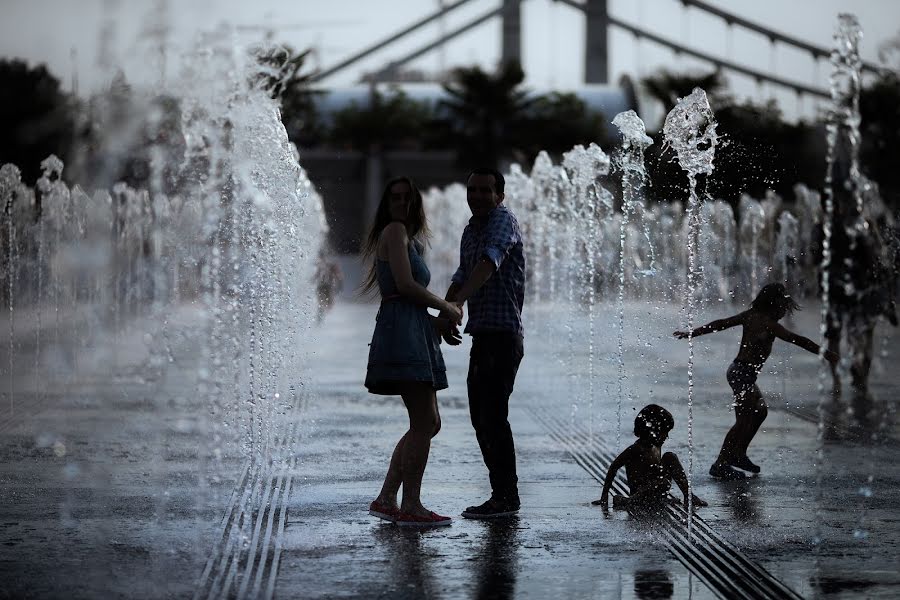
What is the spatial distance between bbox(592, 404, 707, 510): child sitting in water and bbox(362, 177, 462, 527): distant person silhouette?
0.85 m

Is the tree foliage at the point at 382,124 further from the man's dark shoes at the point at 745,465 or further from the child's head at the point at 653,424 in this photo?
the child's head at the point at 653,424

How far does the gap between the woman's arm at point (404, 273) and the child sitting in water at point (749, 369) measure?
1948mm

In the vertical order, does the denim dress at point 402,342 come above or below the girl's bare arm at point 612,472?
above

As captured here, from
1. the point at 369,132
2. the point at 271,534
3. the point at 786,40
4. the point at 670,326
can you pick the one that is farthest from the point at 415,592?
the point at 786,40

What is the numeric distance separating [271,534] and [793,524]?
2.06 m

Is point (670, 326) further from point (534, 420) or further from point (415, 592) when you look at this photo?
point (415, 592)

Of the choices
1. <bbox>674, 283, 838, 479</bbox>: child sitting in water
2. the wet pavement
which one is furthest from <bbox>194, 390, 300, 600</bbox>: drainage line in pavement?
<bbox>674, 283, 838, 479</bbox>: child sitting in water

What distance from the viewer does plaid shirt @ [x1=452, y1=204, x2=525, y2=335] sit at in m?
6.07

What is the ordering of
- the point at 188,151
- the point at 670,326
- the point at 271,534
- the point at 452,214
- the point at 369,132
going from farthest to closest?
Result: the point at 369,132, the point at 188,151, the point at 452,214, the point at 670,326, the point at 271,534

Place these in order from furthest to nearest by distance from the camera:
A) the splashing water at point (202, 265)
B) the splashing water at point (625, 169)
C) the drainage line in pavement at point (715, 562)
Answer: the splashing water at point (202, 265)
the splashing water at point (625, 169)
the drainage line in pavement at point (715, 562)

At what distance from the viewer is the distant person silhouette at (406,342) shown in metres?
5.80

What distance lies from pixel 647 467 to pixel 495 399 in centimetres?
76

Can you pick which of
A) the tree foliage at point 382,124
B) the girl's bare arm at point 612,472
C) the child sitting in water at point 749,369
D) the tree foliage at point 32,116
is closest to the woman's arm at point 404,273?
the girl's bare arm at point 612,472

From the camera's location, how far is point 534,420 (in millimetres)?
9734
